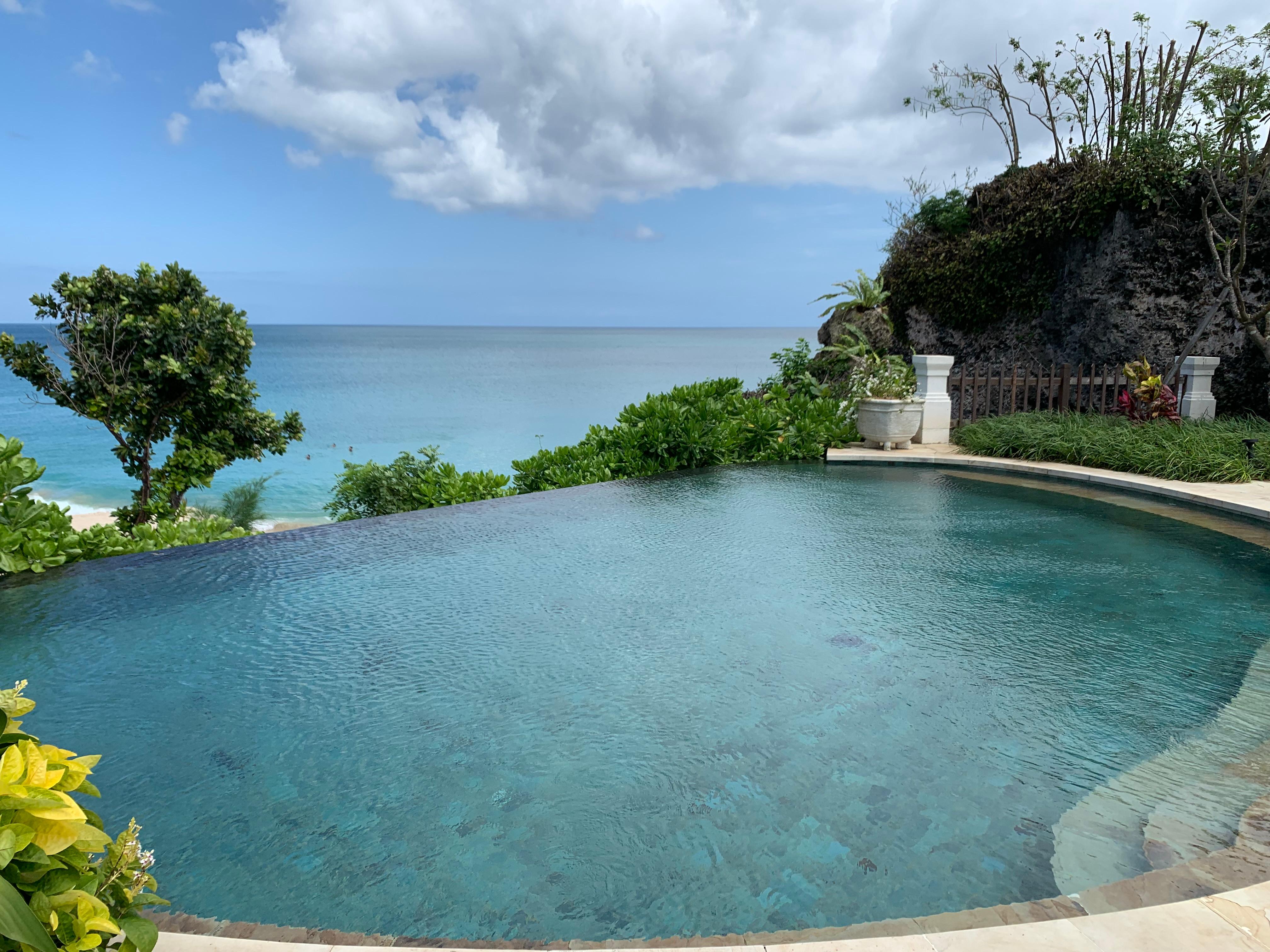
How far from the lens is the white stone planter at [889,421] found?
10.3m

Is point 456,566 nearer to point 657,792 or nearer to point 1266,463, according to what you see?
point 657,792

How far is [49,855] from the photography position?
3.93 feet

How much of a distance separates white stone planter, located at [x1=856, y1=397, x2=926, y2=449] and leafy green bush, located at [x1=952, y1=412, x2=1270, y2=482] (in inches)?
28.3

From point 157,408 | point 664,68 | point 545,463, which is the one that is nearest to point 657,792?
point 545,463

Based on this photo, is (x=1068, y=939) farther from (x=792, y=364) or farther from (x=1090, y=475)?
(x=792, y=364)

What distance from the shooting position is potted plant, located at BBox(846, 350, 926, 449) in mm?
10289

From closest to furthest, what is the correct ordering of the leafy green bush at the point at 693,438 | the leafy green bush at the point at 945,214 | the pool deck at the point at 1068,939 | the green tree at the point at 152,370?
the pool deck at the point at 1068,939 → the green tree at the point at 152,370 → the leafy green bush at the point at 693,438 → the leafy green bush at the point at 945,214

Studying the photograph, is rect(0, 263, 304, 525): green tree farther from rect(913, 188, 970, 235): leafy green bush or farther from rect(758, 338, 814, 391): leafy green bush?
rect(913, 188, 970, 235): leafy green bush

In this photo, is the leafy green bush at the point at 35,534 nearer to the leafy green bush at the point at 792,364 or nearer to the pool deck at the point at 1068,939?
the pool deck at the point at 1068,939

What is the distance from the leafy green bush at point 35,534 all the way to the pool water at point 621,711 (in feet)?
0.73

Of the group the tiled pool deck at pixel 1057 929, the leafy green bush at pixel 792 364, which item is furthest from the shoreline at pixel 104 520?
the tiled pool deck at pixel 1057 929

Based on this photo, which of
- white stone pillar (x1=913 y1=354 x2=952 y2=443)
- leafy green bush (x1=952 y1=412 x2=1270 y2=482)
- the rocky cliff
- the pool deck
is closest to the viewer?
the pool deck

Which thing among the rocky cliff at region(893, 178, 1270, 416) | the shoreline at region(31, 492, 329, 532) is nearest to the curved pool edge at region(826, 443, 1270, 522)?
the rocky cliff at region(893, 178, 1270, 416)

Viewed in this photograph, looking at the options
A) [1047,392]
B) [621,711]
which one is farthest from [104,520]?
[1047,392]
